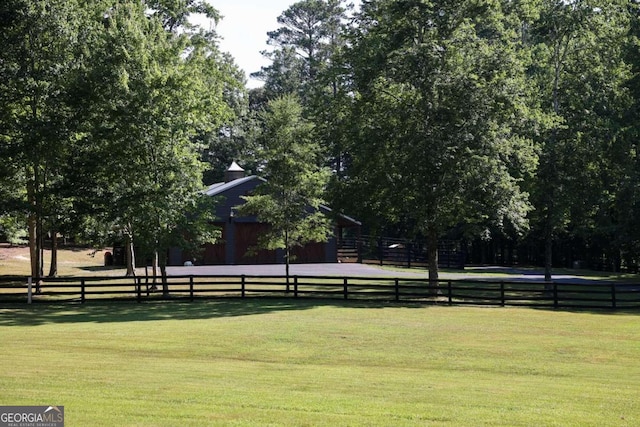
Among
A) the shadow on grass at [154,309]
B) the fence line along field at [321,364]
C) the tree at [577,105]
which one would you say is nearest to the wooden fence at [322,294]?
the shadow on grass at [154,309]

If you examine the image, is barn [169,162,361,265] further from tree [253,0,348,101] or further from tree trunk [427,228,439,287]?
tree [253,0,348,101]

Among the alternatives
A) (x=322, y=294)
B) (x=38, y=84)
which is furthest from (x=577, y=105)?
(x=38, y=84)

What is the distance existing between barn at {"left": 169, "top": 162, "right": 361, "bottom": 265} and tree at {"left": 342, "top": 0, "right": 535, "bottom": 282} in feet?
62.5

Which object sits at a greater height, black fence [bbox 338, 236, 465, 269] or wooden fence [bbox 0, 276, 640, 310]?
black fence [bbox 338, 236, 465, 269]

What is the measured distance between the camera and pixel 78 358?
17.8 metres

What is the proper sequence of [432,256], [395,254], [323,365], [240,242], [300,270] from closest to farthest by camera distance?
[323,365]
[432,256]
[300,270]
[240,242]
[395,254]

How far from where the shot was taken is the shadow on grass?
27531 mm

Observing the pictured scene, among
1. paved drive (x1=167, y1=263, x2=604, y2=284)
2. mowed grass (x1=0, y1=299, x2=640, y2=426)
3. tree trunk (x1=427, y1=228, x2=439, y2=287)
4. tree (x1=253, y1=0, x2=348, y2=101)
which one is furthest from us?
tree (x1=253, y1=0, x2=348, y2=101)

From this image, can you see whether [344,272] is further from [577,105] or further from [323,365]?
[323,365]

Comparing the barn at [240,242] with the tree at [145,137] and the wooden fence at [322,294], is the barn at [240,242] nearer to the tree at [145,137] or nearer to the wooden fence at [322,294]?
the tree at [145,137]

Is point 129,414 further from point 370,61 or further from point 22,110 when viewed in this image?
point 22,110

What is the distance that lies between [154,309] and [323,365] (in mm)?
14220

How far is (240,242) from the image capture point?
5800cm

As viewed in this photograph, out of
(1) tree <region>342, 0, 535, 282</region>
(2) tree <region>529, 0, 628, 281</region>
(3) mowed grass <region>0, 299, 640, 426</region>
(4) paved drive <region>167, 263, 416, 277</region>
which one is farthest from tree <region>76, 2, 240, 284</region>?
(2) tree <region>529, 0, 628, 281</region>
